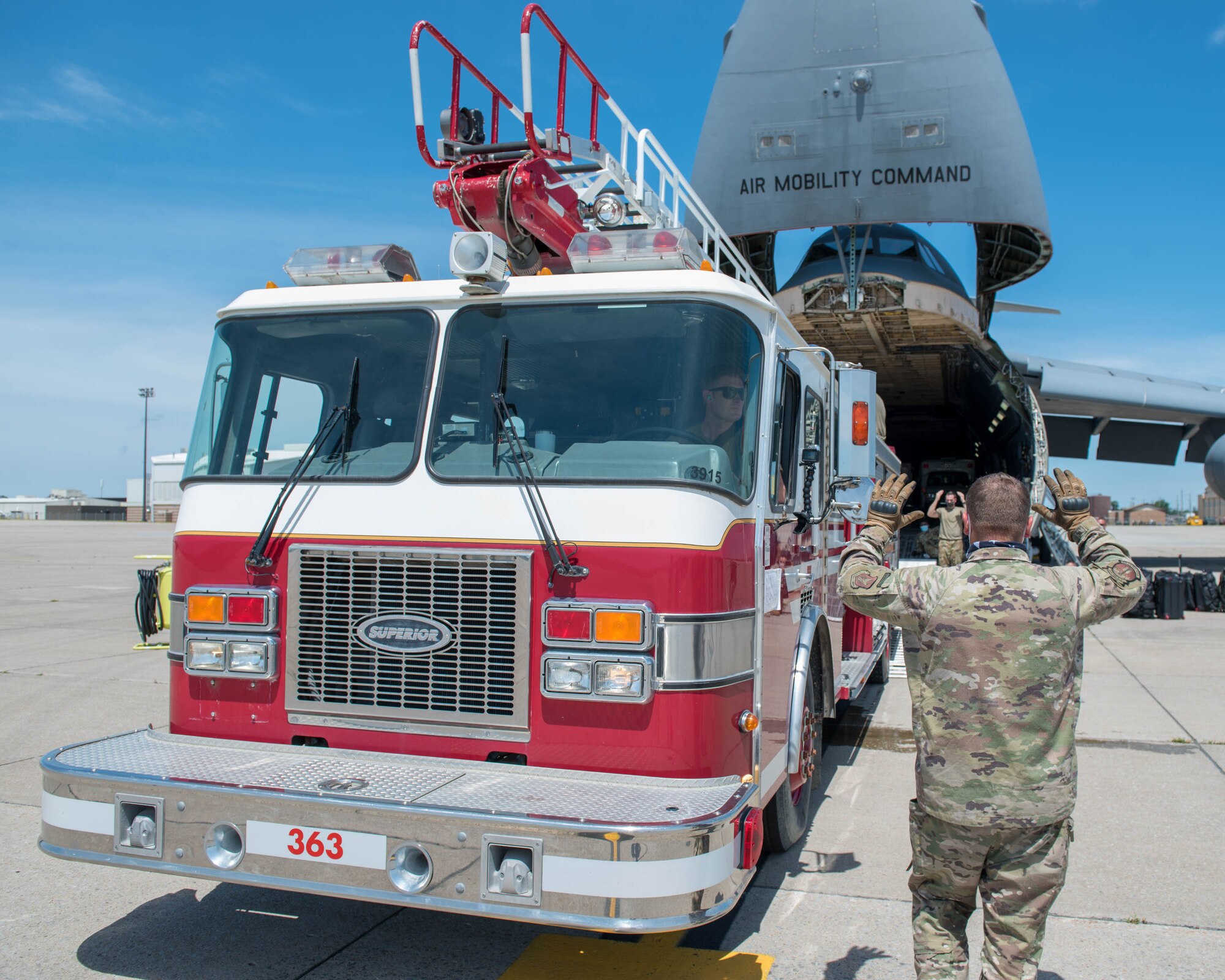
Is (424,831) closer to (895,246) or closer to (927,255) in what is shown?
(895,246)

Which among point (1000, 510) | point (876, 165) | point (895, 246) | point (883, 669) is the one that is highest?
point (876, 165)

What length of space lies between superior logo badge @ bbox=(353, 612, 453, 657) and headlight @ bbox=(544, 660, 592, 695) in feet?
1.27

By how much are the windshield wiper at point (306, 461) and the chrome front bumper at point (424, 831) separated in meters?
0.74

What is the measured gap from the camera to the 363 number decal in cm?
310

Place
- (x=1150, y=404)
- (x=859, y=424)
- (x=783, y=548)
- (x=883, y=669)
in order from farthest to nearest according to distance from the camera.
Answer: (x=1150, y=404)
(x=883, y=669)
(x=859, y=424)
(x=783, y=548)

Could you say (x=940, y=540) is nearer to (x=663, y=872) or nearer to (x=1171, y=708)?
(x=1171, y=708)

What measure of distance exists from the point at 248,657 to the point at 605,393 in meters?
1.68

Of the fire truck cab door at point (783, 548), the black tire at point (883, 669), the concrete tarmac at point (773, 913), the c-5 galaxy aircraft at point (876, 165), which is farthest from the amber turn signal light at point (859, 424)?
the c-5 galaxy aircraft at point (876, 165)

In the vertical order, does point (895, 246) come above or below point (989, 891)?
above

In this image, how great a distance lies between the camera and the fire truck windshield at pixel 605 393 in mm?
3666

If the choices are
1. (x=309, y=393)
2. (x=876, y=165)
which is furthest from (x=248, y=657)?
(x=876, y=165)

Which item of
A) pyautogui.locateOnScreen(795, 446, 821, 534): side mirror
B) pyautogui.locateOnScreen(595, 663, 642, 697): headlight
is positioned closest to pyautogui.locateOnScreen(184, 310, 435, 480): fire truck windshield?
pyautogui.locateOnScreen(595, 663, 642, 697): headlight

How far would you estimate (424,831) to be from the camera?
3.01 m

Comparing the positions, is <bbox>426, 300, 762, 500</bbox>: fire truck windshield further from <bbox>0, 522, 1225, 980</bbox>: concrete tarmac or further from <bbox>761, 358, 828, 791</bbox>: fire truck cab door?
<bbox>0, 522, 1225, 980</bbox>: concrete tarmac
